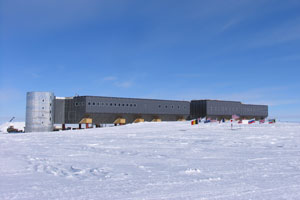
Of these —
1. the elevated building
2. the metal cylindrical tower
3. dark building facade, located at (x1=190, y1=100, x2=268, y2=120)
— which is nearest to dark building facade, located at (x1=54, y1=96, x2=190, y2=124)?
the elevated building

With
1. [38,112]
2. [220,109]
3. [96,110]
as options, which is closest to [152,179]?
[96,110]

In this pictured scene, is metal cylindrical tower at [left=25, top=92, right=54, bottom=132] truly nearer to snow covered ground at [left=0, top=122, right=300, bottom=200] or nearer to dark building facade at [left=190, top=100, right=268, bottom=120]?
dark building facade at [left=190, top=100, right=268, bottom=120]

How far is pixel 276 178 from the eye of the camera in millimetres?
8523

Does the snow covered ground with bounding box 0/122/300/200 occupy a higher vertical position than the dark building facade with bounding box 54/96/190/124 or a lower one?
lower

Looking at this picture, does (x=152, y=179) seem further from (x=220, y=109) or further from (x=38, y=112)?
(x=220, y=109)

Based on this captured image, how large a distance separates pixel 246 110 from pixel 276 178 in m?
92.5

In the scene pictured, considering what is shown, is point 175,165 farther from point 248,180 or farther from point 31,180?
point 31,180

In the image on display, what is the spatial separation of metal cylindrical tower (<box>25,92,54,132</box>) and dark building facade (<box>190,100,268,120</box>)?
41.3m

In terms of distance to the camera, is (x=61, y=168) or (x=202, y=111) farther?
(x=202, y=111)

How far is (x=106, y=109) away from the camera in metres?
68.6

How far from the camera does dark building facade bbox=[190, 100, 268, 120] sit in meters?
86.9

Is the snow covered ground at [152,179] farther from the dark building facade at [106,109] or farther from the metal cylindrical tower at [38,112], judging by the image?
the dark building facade at [106,109]

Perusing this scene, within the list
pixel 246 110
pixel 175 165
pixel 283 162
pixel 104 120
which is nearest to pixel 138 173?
pixel 175 165

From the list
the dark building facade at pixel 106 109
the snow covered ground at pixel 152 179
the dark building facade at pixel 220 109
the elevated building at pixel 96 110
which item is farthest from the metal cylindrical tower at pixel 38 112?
the snow covered ground at pixel 152 179
